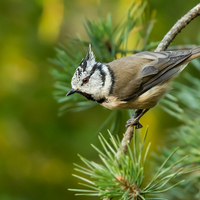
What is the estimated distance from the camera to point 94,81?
182cm

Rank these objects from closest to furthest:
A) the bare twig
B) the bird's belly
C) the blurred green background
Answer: the bare twig < the bird's belly < the blurred green background

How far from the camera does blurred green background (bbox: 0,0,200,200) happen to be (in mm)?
2295

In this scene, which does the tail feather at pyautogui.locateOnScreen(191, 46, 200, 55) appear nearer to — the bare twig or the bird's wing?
the bird's wing

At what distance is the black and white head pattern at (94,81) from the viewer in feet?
5.59

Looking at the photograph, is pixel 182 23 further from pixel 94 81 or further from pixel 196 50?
pixel 94 81

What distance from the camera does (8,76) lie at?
2.36 meters

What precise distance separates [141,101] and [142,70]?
203 millimetres

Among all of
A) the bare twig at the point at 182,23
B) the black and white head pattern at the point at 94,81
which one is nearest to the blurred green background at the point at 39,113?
the black and white head pattern at the point at 94,81

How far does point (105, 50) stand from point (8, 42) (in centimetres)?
113

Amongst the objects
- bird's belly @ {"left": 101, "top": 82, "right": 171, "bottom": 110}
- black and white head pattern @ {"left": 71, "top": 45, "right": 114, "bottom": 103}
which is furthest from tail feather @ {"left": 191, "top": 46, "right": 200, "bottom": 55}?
black and white head pattern @ {"left": 71, "top": 45, "right": 114, "bottom": 103}

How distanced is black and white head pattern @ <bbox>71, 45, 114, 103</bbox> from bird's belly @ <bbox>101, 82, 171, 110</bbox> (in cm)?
7

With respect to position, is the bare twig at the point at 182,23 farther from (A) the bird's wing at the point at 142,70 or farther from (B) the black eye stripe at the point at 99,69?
(B) the black eye stripe at the point at 99,69

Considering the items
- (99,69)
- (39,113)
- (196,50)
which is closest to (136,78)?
(99,69)

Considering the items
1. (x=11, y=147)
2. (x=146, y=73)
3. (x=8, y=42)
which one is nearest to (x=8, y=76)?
(x=8, y=42)
